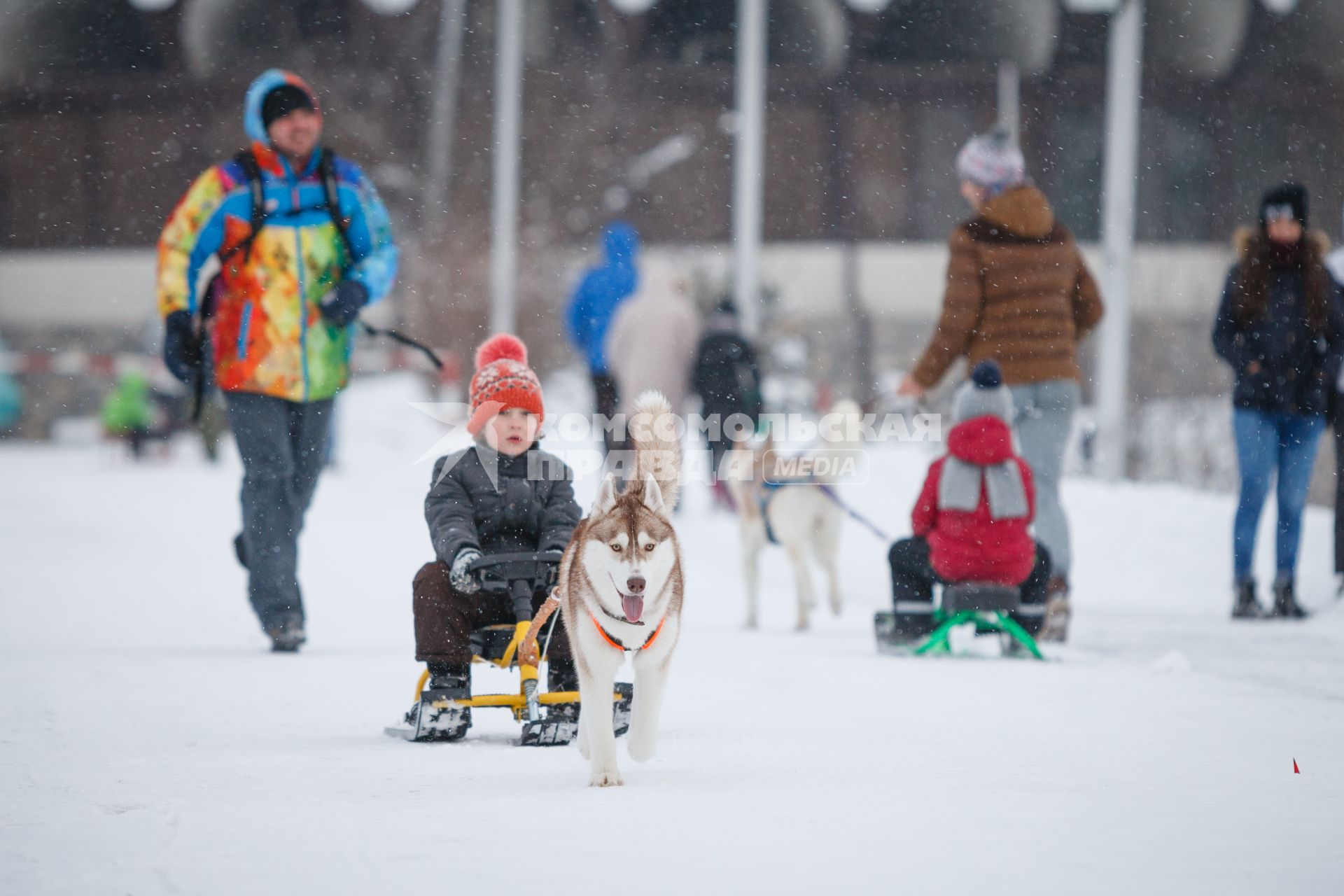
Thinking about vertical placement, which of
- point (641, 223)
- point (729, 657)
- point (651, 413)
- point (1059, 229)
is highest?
point (641, 223)

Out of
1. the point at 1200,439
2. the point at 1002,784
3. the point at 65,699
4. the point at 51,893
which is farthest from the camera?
the point at 1200,439

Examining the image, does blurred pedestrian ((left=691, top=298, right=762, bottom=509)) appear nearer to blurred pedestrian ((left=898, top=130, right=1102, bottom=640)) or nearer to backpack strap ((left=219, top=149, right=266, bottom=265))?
blurred pedestrian ((left=898, top=130, right=1102, bottom=640))

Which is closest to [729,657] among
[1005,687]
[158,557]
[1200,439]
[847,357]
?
[1005,687]

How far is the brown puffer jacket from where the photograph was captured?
299 inches

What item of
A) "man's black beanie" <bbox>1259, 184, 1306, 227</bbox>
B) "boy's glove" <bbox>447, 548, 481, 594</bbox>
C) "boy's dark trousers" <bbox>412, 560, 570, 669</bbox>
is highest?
"man's black beanie" <bbox>1259, 184, 1306, 227</bbox>

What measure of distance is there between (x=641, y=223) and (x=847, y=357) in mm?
4046

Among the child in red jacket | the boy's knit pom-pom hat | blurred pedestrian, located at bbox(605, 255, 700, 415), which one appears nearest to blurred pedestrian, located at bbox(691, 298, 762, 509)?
blurred pedestrian, located at bbox(605, 255, 700, 415)

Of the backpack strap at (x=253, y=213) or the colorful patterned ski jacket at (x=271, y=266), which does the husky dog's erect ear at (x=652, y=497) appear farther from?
the backpack strap at (x=253, y=213)

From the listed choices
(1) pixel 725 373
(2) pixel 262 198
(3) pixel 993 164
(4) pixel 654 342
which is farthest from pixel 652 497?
(4) pixel 654 342

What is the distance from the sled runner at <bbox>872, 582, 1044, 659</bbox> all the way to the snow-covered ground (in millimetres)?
148

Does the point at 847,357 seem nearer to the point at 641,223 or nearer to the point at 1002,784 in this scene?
the point at 641,223

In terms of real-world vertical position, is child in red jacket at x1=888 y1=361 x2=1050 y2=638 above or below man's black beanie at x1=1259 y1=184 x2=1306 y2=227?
below

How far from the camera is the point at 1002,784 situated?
4.06 m

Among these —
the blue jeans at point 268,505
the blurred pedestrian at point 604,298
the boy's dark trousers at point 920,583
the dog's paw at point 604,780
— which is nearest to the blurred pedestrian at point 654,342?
the blurred pedestrian at point 604,298
